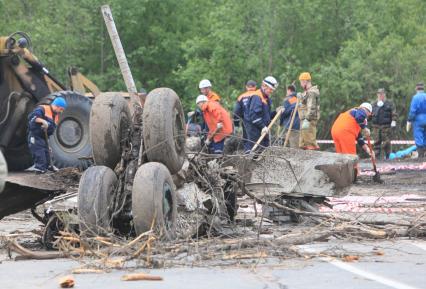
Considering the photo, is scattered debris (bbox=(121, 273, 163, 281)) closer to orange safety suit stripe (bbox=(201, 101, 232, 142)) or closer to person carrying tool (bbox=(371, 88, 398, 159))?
orange safety suit stripe (bbox=(201, 101, 232, 142))

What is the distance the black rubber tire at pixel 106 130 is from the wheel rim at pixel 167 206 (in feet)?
3.35

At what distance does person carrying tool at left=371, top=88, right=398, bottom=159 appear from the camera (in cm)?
2809

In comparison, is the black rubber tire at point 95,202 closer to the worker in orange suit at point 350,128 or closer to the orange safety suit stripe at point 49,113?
the orange safety suit stripe at point 49,113

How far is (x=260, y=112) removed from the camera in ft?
55.8

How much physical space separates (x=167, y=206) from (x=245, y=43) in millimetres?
23473

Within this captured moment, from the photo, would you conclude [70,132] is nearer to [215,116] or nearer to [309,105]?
[215,116]

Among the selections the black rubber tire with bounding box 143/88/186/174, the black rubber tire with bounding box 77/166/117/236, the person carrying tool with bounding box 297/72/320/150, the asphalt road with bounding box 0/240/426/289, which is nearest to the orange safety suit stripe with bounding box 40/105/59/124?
the black rubber tire with bounding box 143/88/186/174

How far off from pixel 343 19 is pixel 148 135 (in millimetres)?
24971

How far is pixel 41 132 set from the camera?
51.2 feet

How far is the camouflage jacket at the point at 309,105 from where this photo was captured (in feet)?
66.1

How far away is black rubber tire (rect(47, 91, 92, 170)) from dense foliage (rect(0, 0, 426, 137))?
15.8 m

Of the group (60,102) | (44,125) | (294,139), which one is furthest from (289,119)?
(44,125)

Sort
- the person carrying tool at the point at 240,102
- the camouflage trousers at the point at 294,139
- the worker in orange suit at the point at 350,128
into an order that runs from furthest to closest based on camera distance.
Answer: the camouflage trousers at the point at 294,139
the worker in orange suit at the point at 350,128
the person carrying tool at the point at 240,102

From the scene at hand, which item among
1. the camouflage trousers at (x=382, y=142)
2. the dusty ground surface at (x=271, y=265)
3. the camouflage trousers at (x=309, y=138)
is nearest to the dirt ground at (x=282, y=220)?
the dusty ground surface at (x=271, y=265)
